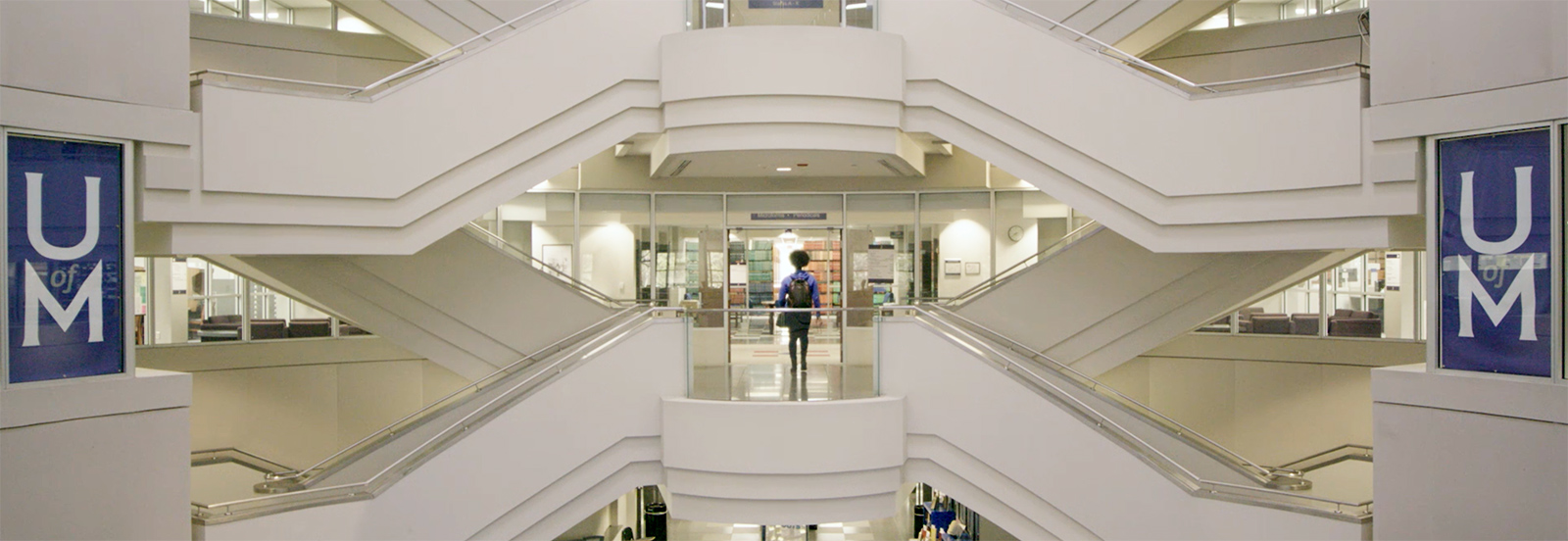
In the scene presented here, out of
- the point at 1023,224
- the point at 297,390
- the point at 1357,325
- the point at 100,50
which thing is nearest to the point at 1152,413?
the point at 1357,325

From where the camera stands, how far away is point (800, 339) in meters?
9.62

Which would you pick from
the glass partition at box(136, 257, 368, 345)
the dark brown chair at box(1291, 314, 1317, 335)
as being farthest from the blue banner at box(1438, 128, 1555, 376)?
the glass partition at box(136, 257, 368, 345)

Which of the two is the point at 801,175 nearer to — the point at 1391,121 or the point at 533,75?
the point at 533,75

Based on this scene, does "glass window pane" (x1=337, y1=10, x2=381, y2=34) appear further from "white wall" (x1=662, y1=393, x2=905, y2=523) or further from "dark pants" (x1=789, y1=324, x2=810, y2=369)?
"dark pants" (x1=789, y1=324, x2=810, y2=369)

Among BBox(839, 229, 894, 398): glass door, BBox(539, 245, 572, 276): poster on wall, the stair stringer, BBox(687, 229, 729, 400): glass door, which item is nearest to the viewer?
BBox(687, 229, 729, 400): glass door

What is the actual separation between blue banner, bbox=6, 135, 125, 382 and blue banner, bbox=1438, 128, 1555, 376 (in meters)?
9.80

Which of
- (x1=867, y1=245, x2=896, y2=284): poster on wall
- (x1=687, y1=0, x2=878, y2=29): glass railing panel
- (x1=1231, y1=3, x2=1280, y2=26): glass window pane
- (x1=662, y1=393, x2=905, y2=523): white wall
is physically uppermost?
(x1=1231, y1=3, x2=1280, y2=26): glass window pane

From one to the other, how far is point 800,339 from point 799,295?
0.84 m

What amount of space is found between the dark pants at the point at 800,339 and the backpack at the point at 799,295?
2.55ft

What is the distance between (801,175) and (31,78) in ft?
34.5

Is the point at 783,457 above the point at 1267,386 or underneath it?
underneath

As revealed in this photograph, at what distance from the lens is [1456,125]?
6449 millimetres

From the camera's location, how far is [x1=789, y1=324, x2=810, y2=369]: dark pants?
31.3 ft

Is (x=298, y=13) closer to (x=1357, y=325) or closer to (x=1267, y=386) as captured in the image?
(x=1267, y=386)
